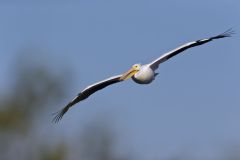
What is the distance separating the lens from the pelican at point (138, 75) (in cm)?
1783

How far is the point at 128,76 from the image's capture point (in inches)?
724

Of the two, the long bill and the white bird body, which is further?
the long bill

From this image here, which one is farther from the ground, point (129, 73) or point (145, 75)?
point (129, 73)

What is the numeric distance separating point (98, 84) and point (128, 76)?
727 millimetres

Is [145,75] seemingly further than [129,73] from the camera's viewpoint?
No

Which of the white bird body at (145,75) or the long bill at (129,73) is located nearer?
the white bird body at (145,75)

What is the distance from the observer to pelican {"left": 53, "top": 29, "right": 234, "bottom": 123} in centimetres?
1783

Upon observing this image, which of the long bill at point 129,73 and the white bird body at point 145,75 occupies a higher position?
the long bill at point 129,73

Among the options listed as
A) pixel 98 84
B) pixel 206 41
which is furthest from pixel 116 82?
pixel 206 41

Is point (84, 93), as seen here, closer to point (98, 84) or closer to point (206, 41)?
point (98, 84)

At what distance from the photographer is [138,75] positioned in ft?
58.8

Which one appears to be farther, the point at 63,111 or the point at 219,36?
the point at 63,111

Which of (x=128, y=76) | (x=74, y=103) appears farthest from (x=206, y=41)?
(x=74, y=103)

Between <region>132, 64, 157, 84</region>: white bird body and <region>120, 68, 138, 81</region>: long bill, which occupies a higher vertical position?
<region>120, 68, 138, 81</region>: long bill
